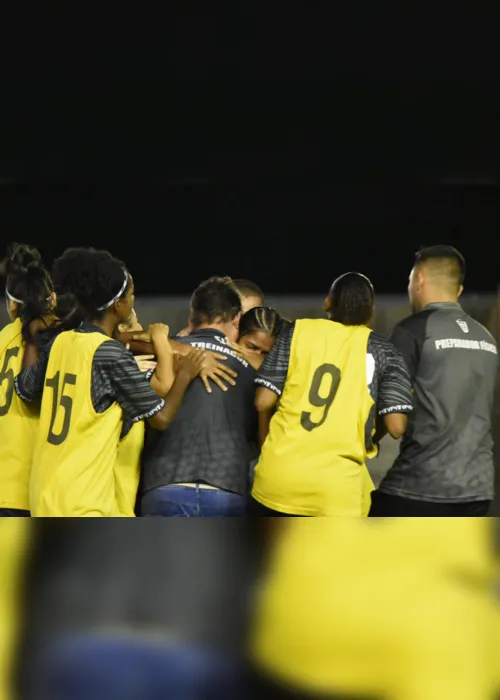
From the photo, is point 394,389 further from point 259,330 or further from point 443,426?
point 259,330

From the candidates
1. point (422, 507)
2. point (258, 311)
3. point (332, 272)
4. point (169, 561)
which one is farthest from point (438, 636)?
point (332, 272)

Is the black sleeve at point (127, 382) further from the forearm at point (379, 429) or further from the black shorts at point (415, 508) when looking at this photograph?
the black shorts at point (415, 508)

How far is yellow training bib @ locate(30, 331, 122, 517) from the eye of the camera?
2.26 m

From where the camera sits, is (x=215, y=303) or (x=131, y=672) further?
(x=215, y=303)

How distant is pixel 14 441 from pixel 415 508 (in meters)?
1.16

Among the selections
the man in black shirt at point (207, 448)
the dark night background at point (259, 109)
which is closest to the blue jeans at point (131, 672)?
the man in black shirt at point (207, 448)

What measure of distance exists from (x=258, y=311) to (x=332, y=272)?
4.39ft

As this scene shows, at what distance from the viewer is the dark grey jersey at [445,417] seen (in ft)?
8.67

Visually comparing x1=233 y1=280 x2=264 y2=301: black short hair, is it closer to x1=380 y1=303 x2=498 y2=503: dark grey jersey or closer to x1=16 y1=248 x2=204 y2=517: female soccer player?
x1=380 y1=303 x2=498 y2=503: dark grey jersey

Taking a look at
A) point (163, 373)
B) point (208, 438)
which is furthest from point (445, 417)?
point (163, 373)

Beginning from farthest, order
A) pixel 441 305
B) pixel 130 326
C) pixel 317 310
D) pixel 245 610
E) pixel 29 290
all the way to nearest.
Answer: pixel 317 310
pixel 130 326
pixel 441 305
pixel 29 290
pixel 245 610

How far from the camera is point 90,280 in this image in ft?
7.89

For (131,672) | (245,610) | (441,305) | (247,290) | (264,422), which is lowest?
(131,672)

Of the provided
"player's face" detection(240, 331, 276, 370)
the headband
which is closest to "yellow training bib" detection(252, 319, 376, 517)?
"player's face" detection(240, 331, 276, 370)
